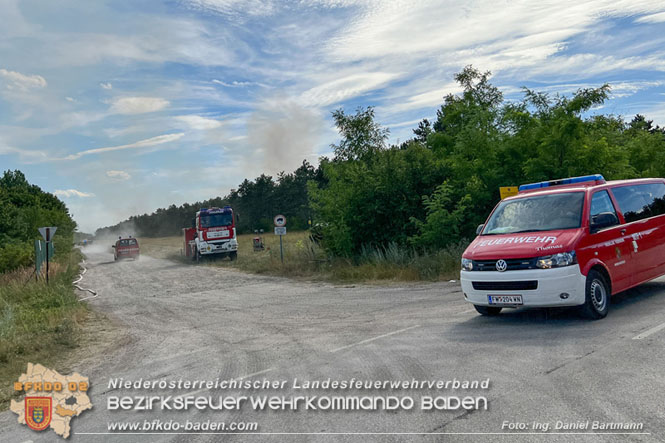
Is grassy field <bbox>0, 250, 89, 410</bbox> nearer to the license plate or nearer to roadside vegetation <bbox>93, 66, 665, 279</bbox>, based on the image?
the license plate

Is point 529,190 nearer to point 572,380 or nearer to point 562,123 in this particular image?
point 572,380

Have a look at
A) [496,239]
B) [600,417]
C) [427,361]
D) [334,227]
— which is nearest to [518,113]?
[334,227]

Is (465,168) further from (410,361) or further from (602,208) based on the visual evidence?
(410,361)

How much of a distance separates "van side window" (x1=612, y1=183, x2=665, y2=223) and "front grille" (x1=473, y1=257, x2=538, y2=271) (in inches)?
95.7

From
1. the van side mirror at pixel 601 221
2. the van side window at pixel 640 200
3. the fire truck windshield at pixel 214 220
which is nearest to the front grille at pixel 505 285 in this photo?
the van side mirror at pixel 601 221

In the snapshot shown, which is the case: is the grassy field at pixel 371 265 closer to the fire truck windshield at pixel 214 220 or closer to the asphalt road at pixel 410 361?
the asphalt road at pixel 410 361

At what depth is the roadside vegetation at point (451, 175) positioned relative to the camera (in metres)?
16.5

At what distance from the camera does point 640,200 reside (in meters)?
9.16

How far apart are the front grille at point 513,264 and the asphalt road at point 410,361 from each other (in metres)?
0.85

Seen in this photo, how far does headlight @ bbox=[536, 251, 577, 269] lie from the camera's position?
7246mm

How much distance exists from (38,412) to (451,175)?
51.5 ft

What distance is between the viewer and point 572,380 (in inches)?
202

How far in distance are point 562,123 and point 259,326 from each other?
11184 mm

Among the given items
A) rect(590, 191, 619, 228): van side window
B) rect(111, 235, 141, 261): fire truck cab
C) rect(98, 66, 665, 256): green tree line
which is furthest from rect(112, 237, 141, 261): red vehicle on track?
rect(590, 191, 619, 228): van side window
